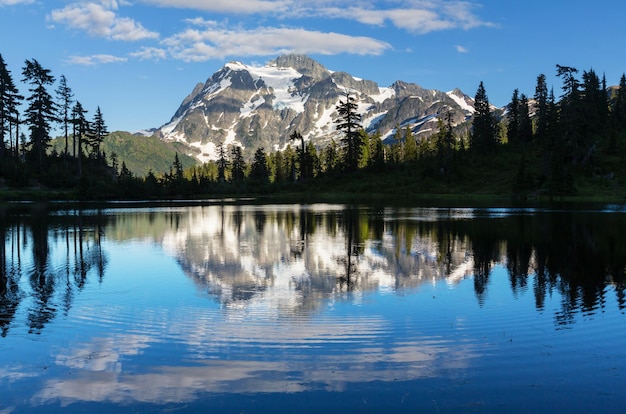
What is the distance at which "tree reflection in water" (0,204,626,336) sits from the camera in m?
18.8

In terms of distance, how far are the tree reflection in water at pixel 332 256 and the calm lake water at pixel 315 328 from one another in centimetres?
17

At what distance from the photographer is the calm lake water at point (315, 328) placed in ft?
32.2

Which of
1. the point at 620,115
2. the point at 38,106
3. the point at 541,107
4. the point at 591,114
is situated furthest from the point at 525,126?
the point at 38,106

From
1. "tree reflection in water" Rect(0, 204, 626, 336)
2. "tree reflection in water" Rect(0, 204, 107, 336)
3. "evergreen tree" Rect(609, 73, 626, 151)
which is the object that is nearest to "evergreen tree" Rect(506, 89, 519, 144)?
"evergreen tree" Rect(609, 73, 626, 151)

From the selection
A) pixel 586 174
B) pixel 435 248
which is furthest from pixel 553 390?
pixel 586 174

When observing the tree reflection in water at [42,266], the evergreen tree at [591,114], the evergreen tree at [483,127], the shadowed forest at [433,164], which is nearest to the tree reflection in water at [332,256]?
the tree reflection in water at [42,266]

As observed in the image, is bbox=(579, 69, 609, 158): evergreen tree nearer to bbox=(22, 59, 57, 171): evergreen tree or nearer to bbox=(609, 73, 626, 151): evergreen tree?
bbox=(609, 73, 626, 151): evergreen tree

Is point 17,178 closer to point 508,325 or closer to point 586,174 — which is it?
point 508,325

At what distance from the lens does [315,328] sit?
14.2m

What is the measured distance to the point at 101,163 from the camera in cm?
11662

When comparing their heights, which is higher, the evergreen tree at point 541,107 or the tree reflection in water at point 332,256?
the evergreen tree at point 541,107

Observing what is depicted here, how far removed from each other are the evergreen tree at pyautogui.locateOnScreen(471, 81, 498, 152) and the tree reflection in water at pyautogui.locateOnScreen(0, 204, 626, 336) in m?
80.3

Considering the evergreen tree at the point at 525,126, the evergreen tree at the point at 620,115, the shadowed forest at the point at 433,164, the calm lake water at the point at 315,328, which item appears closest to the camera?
the calm lake water at the point at 315,328

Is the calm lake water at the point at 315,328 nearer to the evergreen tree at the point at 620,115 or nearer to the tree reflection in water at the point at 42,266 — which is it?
the tree reflection in water at the point at 42,266
